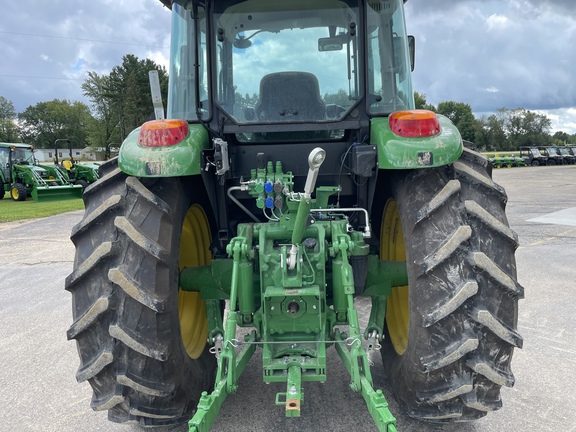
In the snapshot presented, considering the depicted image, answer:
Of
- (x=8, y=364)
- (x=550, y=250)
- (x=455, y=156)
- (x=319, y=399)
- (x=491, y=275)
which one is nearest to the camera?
(x=491, y=275)

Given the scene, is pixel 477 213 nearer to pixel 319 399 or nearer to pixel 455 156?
pixel 455 156

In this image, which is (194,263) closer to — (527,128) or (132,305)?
(132,305)

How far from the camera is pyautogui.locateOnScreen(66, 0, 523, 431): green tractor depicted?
2.25 m

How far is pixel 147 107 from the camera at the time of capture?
59.0 m

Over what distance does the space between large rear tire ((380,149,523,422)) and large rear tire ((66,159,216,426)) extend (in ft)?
3.89

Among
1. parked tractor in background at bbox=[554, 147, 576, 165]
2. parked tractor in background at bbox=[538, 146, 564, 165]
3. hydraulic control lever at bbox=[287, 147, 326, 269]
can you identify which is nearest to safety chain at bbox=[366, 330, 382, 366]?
hydraulic control lever at bbox=[287, 147, 326, 269]

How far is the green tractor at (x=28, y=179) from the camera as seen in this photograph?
18.0 m

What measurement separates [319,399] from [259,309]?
76 centimetres

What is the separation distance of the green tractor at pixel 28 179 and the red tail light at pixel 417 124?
17628mm

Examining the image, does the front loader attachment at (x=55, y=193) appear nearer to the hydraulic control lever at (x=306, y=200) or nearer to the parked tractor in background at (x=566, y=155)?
the hydraulic control lever at (x=306, y=200)

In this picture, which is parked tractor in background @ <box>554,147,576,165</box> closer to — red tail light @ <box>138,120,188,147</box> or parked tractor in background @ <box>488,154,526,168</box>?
parked tractor in background @ <box>488,154,526,168</box>

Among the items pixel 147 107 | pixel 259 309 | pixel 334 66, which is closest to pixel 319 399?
pixel 259 309

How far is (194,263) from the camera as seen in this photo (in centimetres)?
335

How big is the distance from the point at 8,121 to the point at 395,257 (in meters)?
92.8
